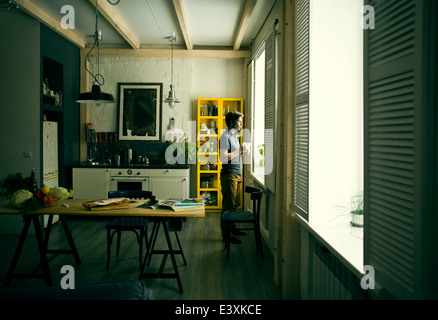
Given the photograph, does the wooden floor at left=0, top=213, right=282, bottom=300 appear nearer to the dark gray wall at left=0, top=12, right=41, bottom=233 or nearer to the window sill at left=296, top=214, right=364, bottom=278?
the window sill at left=296, top=214, right=364, bottom=278

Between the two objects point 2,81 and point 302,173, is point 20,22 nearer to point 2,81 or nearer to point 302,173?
point 2,81

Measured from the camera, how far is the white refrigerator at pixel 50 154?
197 inches

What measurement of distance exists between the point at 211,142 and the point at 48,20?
3.47m

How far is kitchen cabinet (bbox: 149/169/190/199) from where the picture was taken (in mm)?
5648

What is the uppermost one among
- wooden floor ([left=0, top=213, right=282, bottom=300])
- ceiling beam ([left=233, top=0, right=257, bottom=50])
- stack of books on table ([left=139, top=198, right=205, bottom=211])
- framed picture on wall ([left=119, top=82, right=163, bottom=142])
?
A: ceiling beam ([left=233, top=0, right=257, bottom=50])

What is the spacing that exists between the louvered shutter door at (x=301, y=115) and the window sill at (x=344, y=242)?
0.69 feet

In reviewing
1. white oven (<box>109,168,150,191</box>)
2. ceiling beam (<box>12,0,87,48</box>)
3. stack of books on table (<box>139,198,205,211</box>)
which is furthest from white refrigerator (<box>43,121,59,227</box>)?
stack of books on table (<box>139,198,205,211</box>)

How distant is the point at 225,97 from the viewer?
644 centimetres

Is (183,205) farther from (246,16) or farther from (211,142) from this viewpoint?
(211,142)

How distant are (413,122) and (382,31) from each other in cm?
47

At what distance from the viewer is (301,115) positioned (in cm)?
255

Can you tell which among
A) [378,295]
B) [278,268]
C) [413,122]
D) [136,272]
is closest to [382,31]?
[413,122]

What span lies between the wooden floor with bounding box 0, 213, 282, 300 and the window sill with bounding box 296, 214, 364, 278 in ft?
3.37

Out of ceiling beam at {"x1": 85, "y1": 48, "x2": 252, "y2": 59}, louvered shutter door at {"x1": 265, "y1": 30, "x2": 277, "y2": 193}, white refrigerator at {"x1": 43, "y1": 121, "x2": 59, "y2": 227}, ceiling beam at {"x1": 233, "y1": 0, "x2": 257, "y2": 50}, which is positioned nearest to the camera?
louvered shutter door at {"x1": 265, "y1": 30, "x2": 277, "y2": 193}
